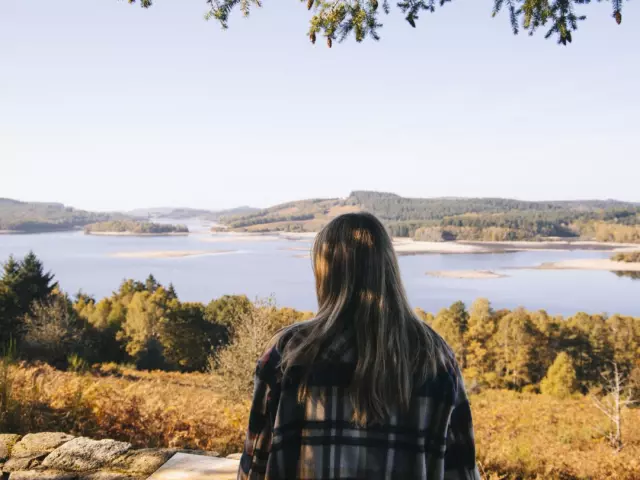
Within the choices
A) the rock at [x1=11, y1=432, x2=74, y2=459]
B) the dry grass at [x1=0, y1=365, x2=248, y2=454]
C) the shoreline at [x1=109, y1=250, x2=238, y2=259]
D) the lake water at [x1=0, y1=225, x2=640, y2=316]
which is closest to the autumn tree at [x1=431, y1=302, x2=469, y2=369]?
the lake water at [x1=0, y1=225, x2=640, y2=316]

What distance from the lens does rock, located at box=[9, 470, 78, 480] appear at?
1.99 meters

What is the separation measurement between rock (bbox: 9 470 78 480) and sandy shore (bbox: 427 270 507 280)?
56282 millimetres

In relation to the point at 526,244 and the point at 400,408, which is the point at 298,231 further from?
the point at 400,408

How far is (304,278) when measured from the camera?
179 ft

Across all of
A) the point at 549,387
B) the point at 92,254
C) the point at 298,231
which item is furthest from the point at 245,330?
the point at 92,254

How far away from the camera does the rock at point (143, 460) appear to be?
2.04 m

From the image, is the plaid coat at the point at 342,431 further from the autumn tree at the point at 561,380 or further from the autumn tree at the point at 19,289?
the autumn tree at the point at 561,380

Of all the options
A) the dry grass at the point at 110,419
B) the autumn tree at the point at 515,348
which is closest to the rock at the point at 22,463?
the dry grass at the point at 110,419

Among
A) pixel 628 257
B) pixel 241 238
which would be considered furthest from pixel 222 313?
pixel 241 238

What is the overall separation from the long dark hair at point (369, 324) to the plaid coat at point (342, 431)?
0.09 ft

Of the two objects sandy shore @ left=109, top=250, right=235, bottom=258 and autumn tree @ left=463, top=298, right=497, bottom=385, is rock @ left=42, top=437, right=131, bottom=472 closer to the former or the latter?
autumn tree @ left=463, top=298, right=497, bottom=385

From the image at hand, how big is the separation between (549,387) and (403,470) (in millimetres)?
29254

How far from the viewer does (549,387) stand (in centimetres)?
2666

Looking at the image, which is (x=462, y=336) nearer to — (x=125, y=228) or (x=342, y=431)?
(x=342, y=431)
